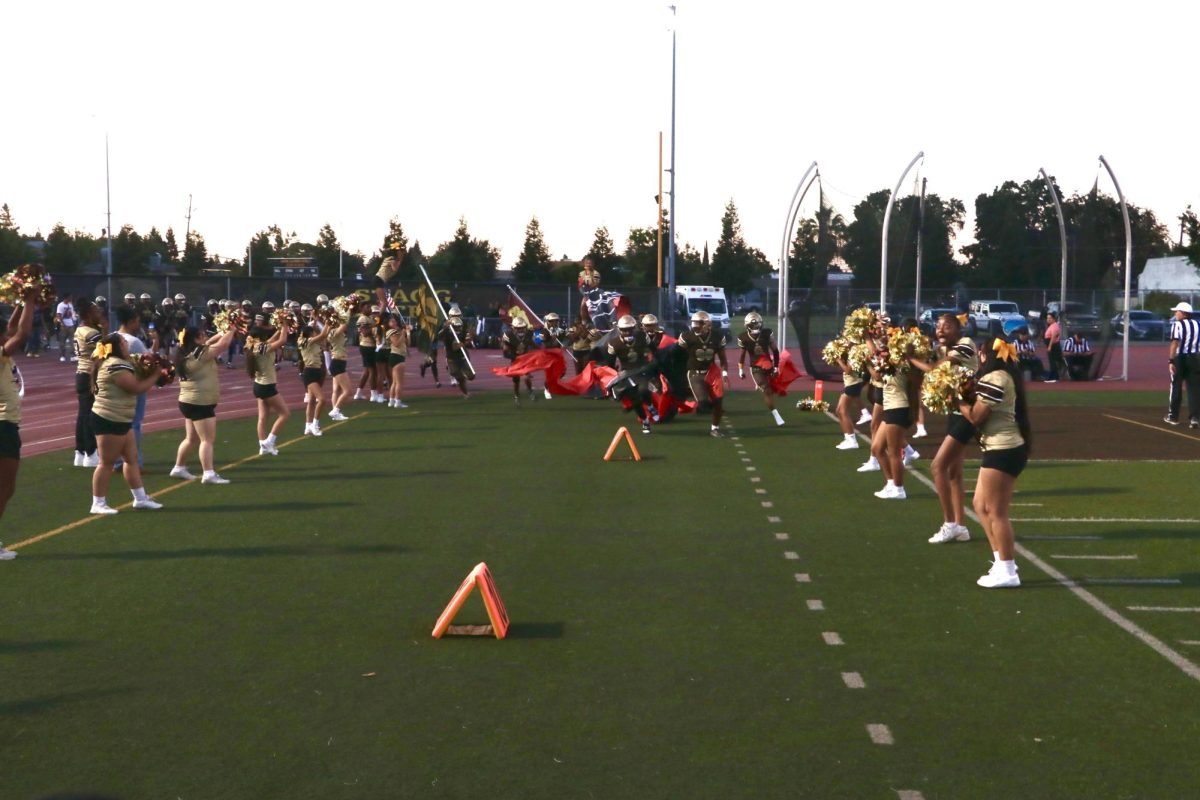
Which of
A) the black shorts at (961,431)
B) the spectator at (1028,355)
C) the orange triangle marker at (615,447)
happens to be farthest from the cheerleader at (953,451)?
the spectator at (1028,355)

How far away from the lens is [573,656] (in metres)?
7.78

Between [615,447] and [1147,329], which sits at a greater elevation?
[1147,329]

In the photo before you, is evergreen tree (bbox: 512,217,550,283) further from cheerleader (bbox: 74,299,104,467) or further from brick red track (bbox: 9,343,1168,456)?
cheerleader (bbox: 74,299,104,467)

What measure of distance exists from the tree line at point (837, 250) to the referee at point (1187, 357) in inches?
385

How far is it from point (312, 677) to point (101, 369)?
611cm

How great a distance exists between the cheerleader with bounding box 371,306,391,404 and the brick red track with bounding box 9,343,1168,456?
27.4 inches

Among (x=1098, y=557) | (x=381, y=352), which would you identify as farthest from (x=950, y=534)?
(x=381, y=352)

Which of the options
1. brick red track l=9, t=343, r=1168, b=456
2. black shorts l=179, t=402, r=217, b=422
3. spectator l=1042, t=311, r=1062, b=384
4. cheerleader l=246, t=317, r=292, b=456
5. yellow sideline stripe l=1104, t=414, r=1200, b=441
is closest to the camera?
black shorts l=179, t=402, r=217, b=422

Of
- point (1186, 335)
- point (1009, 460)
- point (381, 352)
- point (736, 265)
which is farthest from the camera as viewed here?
point (736, 265)

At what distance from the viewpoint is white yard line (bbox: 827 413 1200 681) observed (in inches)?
300

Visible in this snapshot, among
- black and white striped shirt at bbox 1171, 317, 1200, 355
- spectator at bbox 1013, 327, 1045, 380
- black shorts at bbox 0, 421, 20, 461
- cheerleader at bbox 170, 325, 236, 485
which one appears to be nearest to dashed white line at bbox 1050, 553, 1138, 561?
black shorts at bbox 0, 421, 20, 461

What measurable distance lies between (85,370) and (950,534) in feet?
30.5

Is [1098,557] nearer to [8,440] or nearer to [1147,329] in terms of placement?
[8,440]

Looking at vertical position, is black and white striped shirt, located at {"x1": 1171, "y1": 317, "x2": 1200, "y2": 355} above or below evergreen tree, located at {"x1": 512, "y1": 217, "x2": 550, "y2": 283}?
below
